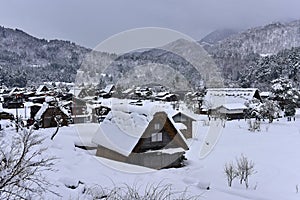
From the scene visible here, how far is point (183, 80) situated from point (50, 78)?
191 ft

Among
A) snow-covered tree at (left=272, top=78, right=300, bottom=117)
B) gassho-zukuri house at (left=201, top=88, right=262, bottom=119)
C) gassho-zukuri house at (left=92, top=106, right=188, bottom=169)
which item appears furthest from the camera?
gassho-zukuri house at (left=201, top=88, right=262, bottom=119)

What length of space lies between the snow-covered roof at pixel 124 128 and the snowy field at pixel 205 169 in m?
0.82

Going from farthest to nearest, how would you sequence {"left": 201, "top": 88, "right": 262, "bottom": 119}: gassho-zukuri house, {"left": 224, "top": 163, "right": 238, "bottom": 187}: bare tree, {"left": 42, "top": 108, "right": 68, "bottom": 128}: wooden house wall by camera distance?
1. {"left": 201, "top": 88, "right": 262, "bottom": 119}: gassho-zukuri house
2. {"left": 42, "top": 108, "right": 68, "bottom": 128}: wooden house wall
3. {"left": 224, "top": 163, "right": 238, "bottom": 187}: bare tree

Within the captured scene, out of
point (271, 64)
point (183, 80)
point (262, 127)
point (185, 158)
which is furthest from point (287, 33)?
point (185, 158)

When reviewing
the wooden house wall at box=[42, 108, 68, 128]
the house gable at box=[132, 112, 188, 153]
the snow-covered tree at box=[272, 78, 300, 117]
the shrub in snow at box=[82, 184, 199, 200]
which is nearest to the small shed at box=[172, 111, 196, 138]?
the house gable at box=[132, 112, 188, 153]

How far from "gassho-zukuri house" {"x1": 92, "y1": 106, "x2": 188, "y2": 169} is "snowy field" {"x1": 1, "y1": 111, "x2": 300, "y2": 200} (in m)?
0.74

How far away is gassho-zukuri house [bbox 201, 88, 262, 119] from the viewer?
35.2m

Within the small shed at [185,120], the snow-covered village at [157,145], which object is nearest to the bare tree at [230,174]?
the snow-covered village at [157,145]

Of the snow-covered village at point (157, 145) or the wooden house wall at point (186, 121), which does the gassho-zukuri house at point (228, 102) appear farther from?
the wooden house wall at point (186, 121)

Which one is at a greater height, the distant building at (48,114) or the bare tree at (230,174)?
the distant building at (48,114)

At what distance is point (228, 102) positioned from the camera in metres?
37.4

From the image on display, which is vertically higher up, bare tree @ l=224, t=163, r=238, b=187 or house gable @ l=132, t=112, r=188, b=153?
house gable @ l=132, t=112, r=188, b=153

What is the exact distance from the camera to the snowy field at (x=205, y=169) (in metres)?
9.64

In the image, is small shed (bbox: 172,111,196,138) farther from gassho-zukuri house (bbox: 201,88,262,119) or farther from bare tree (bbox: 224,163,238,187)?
gassho-zukuri house (bbox: 201,88,262,119)
